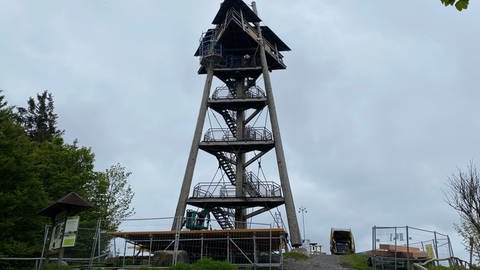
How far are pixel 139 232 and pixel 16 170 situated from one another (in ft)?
22.0

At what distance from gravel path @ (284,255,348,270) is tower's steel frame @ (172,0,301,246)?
4.40 meters

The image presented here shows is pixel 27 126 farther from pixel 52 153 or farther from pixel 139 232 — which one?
pixel 139 232

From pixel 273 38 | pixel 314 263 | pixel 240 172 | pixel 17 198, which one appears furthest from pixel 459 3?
pixel 273 38

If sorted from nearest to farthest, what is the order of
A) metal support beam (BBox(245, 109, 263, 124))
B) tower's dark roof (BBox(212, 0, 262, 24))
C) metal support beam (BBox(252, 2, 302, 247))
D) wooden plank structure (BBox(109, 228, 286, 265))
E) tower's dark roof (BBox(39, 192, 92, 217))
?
tower's dark roof (BBox(39, 192, 92, 217))
wooden plank structure (BBox(109, 228, 286, 265))
metal support beam (BBox(252, 2, 302, 247))
metal support beam (BBox(245, 109, 263, 124))
tower's dark roof (BBox(212, 0, 262, 24))

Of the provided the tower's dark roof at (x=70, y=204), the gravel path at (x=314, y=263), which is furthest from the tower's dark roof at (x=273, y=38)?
the tower's dark roof at (x=70, y=204)

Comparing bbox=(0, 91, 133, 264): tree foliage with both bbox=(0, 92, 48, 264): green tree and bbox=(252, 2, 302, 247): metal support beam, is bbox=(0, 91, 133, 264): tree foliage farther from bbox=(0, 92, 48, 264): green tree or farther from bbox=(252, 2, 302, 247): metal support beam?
bbox=(252, 2, 302, 247): metal support beam

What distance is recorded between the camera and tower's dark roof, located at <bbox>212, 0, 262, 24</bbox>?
39.4 meters

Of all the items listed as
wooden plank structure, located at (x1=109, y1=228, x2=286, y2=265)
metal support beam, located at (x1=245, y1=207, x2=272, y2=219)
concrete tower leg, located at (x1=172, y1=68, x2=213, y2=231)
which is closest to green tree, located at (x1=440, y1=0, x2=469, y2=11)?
wooden plank structure, located at (x1=109, y1=228, x2=286, y2=265)

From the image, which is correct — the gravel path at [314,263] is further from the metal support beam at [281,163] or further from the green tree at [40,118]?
the green tree at [40,118]

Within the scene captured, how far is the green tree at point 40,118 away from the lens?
157ft

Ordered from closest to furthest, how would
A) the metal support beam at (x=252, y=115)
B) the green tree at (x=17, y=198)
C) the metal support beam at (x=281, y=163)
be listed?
the green tree at (x=17, y=198)
the metal support beam at (x=281, y=163)
the metal support beam at (x=252, y=115)

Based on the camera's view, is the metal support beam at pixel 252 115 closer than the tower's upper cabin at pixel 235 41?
Yes

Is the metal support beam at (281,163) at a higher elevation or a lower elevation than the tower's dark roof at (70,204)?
higher

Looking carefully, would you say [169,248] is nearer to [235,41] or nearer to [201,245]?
[201,245]
